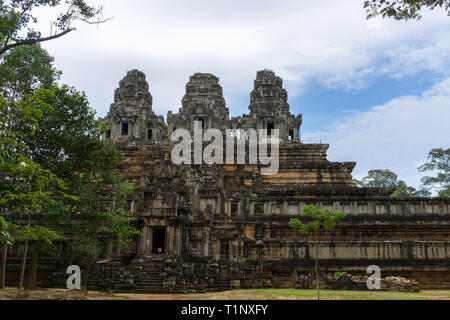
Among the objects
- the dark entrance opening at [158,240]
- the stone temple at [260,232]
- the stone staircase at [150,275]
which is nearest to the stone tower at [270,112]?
the stone temple at [260,232]

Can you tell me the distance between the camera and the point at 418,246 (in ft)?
98.3

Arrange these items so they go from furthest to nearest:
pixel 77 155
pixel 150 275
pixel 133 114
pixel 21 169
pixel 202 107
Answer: pixel 133 114 < pixel 202 107 < pixel 77 155 < pixel 150 275 < pixel 21 169

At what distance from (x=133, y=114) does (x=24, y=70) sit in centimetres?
3401

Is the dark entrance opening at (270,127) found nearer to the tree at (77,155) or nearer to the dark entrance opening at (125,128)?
the dark entrance opening at (125,128)

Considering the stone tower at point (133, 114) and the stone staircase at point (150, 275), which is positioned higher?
the stone tower at point (133, 114)

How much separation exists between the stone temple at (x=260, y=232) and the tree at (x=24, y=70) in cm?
1041

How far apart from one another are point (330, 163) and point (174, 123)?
2589 centimetres

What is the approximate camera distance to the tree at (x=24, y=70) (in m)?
28.2

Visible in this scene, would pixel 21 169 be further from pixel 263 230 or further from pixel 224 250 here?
pixel 263 230

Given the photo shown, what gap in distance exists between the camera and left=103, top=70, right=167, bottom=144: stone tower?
205 ft

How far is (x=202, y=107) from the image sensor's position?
60.5 m

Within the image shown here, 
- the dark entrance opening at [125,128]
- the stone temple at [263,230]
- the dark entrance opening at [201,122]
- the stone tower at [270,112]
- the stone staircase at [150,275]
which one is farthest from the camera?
the dark entrance opening at [125,128]

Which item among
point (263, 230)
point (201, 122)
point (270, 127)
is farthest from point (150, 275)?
point (270, 127)

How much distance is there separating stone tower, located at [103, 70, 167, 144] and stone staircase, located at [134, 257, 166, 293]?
115ft
